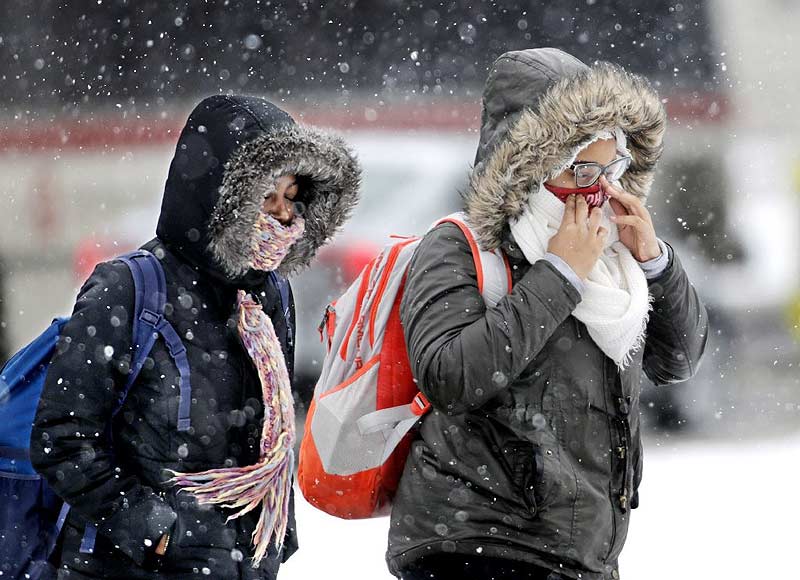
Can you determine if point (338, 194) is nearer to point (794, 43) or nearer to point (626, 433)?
point (626, 433)

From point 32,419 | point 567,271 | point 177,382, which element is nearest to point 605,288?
point 567,271

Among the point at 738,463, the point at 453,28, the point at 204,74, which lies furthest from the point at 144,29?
the point at 738,463

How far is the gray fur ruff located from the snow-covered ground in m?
2.63

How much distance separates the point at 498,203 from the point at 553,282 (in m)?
0.24

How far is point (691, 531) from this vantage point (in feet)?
20.4

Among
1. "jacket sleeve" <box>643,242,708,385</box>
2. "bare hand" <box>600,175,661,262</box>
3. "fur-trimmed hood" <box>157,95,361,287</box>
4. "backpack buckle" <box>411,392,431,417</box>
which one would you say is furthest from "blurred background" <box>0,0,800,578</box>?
"fur-trimmed hood" <box>157,95,361,287</box>

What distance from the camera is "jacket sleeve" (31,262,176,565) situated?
2.59m

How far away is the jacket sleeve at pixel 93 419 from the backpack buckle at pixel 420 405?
0.59 metres

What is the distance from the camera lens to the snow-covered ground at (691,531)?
18.2ft

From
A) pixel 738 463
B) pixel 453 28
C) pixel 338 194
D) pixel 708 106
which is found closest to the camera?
pixel 338 194

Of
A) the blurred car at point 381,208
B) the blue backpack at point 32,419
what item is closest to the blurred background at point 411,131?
the blurred car at point 381,208

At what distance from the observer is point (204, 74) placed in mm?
17359

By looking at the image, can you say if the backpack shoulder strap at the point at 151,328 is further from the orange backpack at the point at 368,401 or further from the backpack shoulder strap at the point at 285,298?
the backpack shoulder strap at the point at 285,298

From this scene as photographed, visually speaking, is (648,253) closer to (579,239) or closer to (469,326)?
(579,239)
